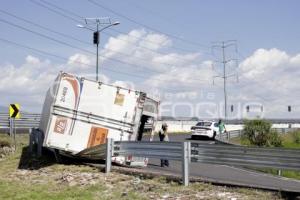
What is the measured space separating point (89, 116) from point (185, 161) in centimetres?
549

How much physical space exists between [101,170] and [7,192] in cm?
275

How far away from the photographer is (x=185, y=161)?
470 inches

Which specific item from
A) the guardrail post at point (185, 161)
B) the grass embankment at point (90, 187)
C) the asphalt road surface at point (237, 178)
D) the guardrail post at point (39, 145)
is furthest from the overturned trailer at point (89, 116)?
the guardrail post at point (185, 161)

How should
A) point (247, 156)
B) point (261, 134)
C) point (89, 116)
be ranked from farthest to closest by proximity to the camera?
point (261, 134)
point (89, 116)
point (247, 156)

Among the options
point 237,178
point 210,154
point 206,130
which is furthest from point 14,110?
point 206,130

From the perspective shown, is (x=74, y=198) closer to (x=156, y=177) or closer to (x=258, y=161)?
(x=156, y=177)

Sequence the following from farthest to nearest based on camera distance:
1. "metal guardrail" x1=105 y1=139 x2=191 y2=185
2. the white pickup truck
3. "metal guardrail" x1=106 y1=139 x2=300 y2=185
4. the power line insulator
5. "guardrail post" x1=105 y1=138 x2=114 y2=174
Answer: the white pickup truck < the power line insulator < "guardrail post" x1=105 y1=138 x2=114 y2=174 < "metal guardrail" x1=105 y1=139 x2=191 y2=185 < "metal guardrail" x1=106 y1=139 x2=300 y2=185

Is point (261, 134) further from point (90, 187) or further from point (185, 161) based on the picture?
point (90, 187)

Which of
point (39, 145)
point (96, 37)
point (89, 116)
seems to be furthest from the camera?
point (96, 37)

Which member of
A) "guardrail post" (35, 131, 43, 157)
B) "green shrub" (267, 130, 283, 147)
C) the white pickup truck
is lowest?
"guardrail post" (35, 131, 43, 157)

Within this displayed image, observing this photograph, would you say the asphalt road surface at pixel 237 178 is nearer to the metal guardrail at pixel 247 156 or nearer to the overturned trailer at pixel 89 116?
the metal guardrail at pixel 247 156

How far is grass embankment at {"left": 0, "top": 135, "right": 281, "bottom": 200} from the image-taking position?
10.8 m

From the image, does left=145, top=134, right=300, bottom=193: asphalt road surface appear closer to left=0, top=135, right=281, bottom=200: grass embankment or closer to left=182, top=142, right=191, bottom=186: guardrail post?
left=182, top=142, right=191, bottom=186: guardrail post

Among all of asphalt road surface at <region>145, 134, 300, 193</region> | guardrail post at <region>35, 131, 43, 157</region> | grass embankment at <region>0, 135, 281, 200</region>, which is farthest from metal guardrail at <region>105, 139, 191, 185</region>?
guardrail post at <region>35, 131, 43, 157</region>
